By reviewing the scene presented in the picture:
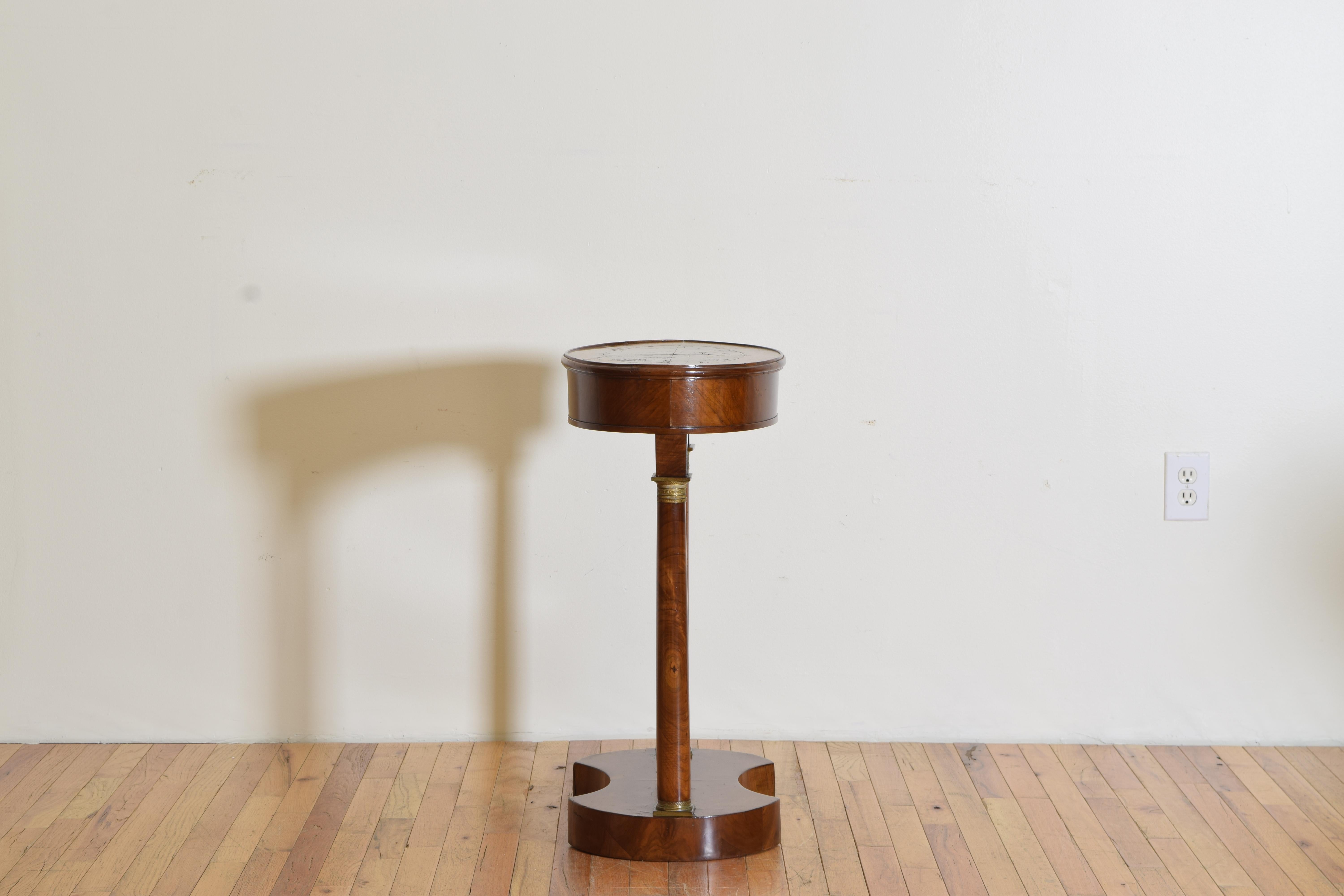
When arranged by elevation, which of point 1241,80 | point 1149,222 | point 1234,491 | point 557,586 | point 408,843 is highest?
point 1241,80

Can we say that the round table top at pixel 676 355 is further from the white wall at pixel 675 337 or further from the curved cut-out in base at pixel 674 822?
the curved cut-out in base at pixel 674 822

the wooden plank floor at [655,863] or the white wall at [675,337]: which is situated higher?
the white wall at [675,337]

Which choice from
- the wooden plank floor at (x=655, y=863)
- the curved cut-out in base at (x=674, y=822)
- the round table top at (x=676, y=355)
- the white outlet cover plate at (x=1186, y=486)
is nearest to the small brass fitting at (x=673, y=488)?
the round table top at (x=676, y=355)

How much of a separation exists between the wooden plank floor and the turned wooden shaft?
14cm

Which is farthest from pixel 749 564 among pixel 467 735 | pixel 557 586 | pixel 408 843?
pixel 408 843

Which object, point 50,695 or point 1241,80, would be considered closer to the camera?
point 1241,80

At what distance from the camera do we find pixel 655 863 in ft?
6.40

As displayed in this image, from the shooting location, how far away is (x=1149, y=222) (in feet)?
7.65

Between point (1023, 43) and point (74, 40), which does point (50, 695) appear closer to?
point (74, 40)

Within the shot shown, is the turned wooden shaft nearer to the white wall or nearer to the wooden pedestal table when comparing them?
the wooden pedestal table

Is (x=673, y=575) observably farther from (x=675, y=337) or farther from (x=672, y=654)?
(x=675, y=337)

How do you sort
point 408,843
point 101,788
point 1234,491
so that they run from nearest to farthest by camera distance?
point 408,843 → point 101,788 → point 1234,491

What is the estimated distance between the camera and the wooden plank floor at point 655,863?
1877 mm

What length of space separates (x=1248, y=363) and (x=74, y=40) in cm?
233
